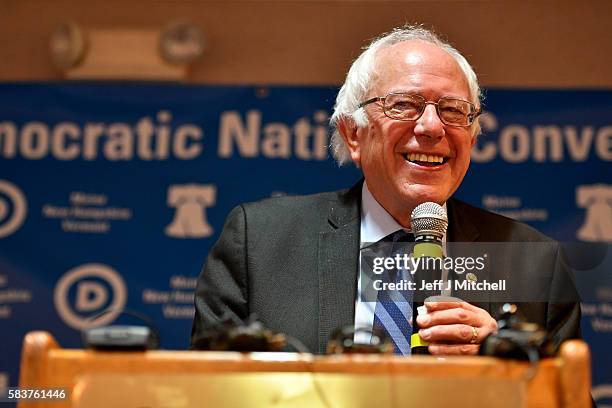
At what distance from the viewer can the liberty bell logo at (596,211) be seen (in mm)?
3781

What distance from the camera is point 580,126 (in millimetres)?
3893

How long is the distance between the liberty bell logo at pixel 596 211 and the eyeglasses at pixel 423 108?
68.5 inches

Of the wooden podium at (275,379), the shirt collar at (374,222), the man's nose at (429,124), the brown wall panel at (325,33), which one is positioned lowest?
the wooden podium at (275,379)

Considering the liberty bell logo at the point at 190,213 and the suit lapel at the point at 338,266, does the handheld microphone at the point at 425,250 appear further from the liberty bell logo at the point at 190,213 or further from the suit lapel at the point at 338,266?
the liberty bell logo at the point at 190,213

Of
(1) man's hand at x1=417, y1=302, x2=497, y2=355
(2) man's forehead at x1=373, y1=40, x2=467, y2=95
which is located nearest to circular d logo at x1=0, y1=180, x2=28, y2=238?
(2) man's forehead at x1=373, y1=40, x2=467, y2=95

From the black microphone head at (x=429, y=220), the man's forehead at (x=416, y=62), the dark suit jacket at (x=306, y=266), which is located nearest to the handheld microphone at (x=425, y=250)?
the black microphone head at (x=429, y=220)

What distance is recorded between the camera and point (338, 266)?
7.19 feet

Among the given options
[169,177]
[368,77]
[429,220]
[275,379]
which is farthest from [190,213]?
[275,379]

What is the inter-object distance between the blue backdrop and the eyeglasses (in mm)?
1619

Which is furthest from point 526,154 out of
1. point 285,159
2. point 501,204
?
point 285,159

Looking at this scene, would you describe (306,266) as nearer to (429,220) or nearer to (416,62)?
(429,220)

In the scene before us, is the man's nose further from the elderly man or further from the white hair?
the white hair

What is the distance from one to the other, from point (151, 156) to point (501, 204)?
1655mm

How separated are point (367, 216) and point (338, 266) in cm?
23
